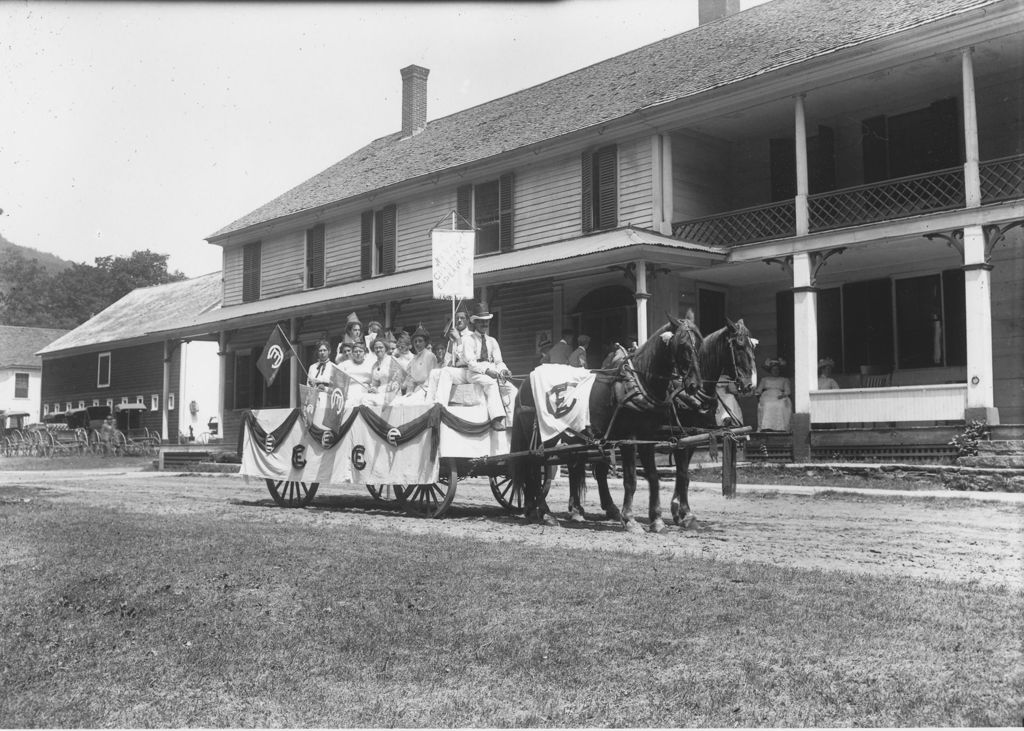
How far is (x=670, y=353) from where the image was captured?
33.9ft

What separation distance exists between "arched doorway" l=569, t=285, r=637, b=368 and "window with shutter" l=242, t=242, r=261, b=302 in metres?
12.9

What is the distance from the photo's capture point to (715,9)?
2497cm

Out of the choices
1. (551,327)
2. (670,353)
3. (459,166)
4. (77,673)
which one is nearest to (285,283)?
(459,166)

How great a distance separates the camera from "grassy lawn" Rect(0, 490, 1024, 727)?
179 inches

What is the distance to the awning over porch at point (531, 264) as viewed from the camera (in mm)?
18188

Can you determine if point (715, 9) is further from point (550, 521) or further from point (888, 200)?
point (550, 521)

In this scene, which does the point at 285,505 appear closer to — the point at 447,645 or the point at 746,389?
the point at 746,389

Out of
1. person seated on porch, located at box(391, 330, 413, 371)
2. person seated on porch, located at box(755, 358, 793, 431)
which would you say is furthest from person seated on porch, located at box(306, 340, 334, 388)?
person seated on porch, located at box(755, 358, 793, 431)

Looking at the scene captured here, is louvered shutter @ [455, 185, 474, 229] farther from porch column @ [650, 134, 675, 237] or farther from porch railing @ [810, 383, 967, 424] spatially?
porch railing @ [810, 383, 967, 424]

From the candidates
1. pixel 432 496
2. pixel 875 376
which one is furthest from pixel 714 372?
pixel 875 376

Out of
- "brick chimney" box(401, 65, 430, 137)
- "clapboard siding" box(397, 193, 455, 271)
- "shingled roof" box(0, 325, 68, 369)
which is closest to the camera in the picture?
"clapboard siding" box(397, 193, 455, 271)

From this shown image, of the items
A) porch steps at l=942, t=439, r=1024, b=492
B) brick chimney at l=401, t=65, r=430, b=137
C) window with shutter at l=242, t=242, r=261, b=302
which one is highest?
brick chimney at l=401, t=65, r=430, b=137

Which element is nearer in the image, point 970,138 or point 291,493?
point 291,493

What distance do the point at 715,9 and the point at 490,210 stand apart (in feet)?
25.2
